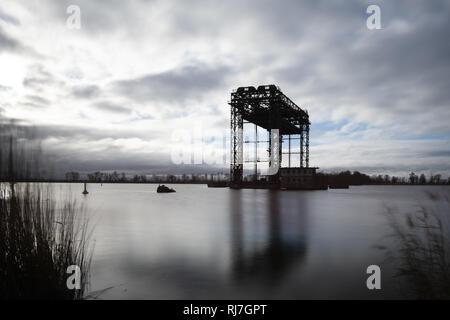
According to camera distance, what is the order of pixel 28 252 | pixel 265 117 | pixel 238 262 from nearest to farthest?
pixel 28 252 → pixel 238 262 → pixel 265 117

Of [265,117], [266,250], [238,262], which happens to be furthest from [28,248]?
[265,117]

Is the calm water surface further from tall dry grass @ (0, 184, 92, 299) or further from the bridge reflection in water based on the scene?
tall dry grass @ (0, 184, 92, 299)

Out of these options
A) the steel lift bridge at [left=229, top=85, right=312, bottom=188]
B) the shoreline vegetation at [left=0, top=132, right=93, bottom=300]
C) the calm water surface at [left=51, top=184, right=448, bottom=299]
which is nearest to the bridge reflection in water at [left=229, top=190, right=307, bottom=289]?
the calm water surface at [left=51, top=184, right=448, bottom=299]

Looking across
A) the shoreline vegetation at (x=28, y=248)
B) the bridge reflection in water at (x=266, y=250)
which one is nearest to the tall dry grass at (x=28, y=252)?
the shoreline vegetation at (x=28, y=248)

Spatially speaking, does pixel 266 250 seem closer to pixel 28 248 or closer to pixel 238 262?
pixel 238 262

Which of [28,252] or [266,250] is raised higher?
[28,252]

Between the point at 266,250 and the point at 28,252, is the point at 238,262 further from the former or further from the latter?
the point at 28,252

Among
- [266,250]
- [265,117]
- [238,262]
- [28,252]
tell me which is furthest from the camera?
→ [265,117]

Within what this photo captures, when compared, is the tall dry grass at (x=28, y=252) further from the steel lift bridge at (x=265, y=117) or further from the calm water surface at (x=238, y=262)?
the steel lift bridge at (x=265, y=117)

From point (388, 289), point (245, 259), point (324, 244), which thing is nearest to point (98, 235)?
point (245, 259)

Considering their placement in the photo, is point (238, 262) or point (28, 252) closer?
point (28, 252)
